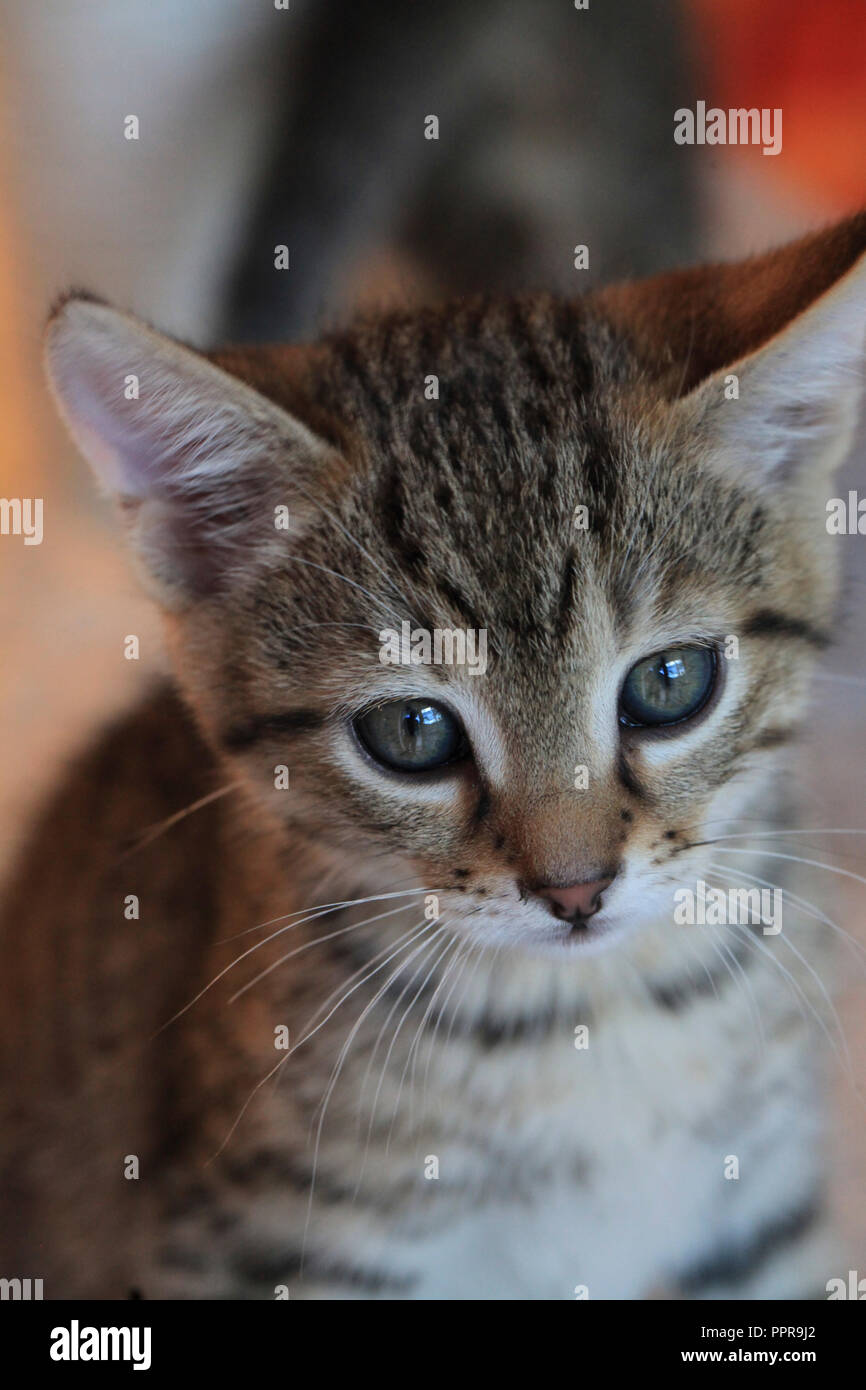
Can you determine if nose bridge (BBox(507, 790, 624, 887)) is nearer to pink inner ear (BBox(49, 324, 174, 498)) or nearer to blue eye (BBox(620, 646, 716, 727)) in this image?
Answer: blue eye (BBox(620, 646, 716, 727))

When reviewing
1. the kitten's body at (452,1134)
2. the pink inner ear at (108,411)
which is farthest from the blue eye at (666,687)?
the pink inner ear at (108,411)

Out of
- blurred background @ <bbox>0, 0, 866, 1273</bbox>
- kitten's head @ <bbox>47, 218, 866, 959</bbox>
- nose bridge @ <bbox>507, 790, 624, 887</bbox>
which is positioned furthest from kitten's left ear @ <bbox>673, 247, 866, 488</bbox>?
nose bridge @ <bbox>507, 790, 624, 887</bbox>

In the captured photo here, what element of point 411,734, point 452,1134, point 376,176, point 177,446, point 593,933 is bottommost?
point 452,1134

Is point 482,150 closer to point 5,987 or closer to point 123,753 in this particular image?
point 123,753

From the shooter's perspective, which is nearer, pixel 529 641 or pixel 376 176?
pixel 529 641

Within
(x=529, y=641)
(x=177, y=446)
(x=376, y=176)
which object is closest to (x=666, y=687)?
(x=529, y=641)

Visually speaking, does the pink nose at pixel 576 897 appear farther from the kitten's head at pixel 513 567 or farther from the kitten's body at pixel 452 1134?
the kitten's body at pixel 452 1134

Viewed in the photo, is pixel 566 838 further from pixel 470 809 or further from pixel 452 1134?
pixel 452 1134
